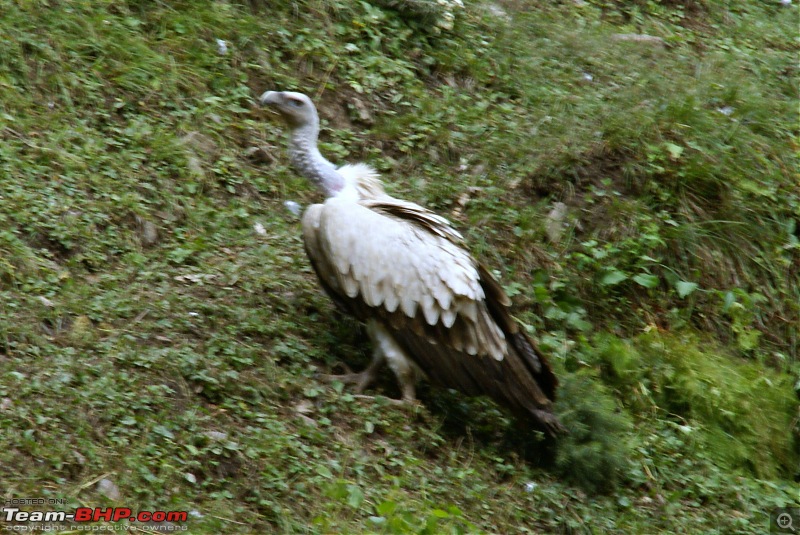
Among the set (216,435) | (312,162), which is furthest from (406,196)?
(216,435)

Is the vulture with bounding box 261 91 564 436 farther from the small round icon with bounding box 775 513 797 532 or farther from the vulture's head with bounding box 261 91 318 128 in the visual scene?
the small round icon with bounding box 775 513 797 532

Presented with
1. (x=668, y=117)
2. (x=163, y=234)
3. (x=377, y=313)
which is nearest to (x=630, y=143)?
(x=668, y=117)

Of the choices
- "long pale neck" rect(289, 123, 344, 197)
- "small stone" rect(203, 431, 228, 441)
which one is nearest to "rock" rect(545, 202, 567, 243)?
"long pale neck" rect(289, 123, 344, 197)

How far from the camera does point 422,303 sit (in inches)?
195

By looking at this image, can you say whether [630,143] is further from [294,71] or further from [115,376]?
[115,376]

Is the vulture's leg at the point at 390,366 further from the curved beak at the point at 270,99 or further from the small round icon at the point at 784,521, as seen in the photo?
the small round icon at the point at 784,521

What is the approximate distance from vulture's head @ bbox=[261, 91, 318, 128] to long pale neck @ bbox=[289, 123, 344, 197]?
0.04m

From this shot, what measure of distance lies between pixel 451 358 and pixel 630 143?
9.62 feet

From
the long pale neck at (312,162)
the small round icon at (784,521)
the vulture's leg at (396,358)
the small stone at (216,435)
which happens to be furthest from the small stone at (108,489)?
the small round icon at (784,521)
